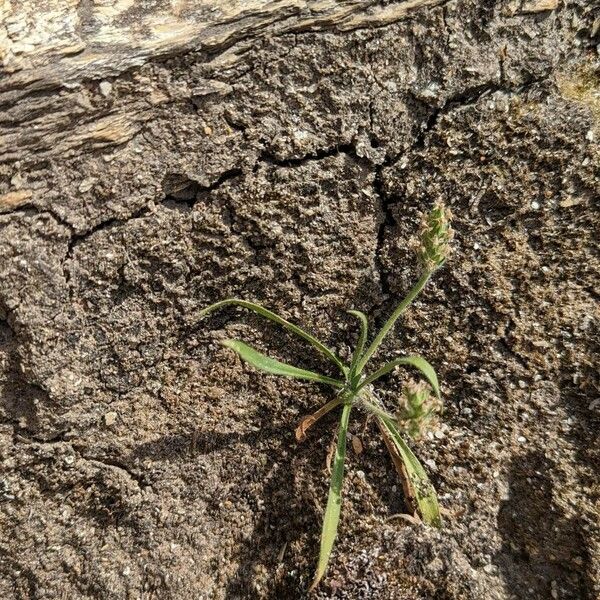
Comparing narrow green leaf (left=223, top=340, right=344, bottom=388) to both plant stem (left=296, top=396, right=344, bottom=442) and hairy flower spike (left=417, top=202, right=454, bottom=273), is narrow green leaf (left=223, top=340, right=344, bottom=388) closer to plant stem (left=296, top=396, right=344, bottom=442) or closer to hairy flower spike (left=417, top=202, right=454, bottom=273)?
plant stem (left=296, top=396, right=344, bottom=442)

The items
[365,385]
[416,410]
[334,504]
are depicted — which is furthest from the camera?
[365,385]

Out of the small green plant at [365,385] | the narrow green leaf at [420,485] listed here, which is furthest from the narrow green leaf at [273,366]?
the narrow green leaf at [420,485]

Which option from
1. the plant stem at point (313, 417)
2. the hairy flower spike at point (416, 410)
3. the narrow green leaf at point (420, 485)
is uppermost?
the hairy flower spike at point (416, 410)

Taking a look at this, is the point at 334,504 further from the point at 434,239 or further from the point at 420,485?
the point at 434,239

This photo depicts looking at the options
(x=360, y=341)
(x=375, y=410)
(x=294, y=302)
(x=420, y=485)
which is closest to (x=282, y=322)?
(x=294, y=302)

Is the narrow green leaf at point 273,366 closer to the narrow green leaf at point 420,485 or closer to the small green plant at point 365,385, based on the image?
the small green plant at point 365,385

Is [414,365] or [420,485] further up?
[414,365]

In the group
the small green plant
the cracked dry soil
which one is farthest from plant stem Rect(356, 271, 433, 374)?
the cracked dry soil
